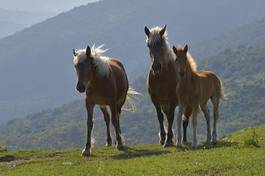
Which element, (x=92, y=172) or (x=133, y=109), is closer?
(x=92, y=172)

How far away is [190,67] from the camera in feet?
75.3

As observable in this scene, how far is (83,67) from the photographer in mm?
21531

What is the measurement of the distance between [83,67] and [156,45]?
340 centimetres

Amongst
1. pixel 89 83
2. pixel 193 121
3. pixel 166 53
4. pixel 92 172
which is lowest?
pixel 92 172

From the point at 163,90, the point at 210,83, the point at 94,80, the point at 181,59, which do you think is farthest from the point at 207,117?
the point at 94,80

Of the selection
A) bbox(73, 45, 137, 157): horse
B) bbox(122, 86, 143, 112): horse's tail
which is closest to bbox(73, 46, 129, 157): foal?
bbox(73, 45, 137, 157): horse

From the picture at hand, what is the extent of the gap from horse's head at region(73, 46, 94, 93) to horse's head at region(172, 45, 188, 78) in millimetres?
3586

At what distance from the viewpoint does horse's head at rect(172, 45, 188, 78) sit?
21897 mm

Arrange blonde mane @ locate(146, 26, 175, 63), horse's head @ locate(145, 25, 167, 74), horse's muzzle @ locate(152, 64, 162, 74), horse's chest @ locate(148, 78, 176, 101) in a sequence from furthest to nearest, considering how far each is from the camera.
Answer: horse's chest @ locate(148, 78, 176, 101), blonde mane @ locate(146, 26, 175, 63), horse's head @ locate(145, 25, 167, 74), horse's muzzle @ locate(152, 64, 162, 74)

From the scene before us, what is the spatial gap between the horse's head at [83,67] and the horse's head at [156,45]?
267 cm

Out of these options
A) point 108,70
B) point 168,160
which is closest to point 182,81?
point 108,70

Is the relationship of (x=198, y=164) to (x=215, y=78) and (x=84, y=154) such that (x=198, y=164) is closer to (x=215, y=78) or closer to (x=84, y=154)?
(x=84, y=154)

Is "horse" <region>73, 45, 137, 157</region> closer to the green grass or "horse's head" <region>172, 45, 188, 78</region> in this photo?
the green grass

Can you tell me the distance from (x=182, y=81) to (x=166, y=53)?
74.6 inches
